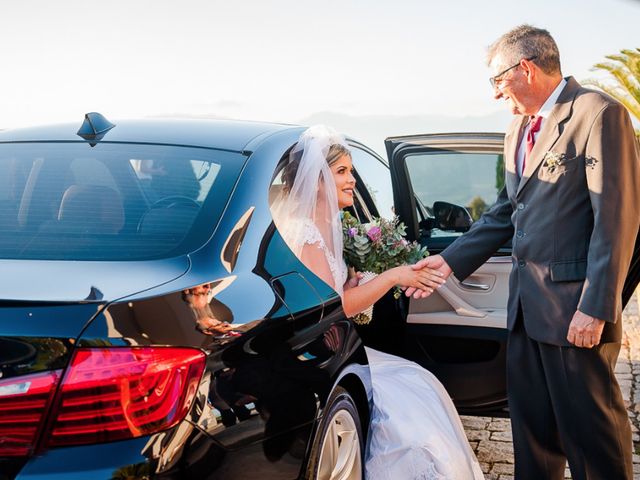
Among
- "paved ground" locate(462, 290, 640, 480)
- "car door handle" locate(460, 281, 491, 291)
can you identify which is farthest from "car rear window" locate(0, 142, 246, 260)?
"paved ground" locate(462, 290, 640, 480)

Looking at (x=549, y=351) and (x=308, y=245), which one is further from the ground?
(x=308, y=245)

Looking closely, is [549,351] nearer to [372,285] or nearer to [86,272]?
[372,285]

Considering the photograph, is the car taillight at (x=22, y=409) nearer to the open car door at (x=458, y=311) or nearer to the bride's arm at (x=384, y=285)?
the bride's arm at (x=384, y=285)

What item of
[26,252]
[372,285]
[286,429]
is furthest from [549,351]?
[26,252]

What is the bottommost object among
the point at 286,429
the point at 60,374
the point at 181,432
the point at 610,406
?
the point at 610,406

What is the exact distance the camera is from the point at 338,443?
306 cm

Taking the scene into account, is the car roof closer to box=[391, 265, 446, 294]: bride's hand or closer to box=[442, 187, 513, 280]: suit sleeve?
box=[391, 265, 446, 294]: bride's hand

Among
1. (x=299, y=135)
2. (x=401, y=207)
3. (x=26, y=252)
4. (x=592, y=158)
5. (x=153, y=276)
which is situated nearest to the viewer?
(x=153, y=276)

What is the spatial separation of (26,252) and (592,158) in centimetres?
195

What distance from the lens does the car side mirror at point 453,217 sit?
428 centimetres

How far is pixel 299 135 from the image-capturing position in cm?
351

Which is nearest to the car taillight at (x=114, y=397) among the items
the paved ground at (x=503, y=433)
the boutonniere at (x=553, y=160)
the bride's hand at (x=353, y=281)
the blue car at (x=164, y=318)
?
the blue car at (x=164, y=318)

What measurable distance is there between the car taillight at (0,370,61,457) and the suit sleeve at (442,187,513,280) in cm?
220

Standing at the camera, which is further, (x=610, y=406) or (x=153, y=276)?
(x=610, y=406)
